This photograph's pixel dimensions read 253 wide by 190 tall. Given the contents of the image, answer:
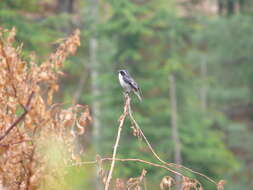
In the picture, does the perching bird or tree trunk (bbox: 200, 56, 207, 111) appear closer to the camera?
the perching bird

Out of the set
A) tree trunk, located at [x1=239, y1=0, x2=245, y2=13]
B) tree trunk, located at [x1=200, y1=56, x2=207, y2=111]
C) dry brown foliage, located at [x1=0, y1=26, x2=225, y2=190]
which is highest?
tree trunk, located at [x1=239, y1=0, x2=245, y2=13]

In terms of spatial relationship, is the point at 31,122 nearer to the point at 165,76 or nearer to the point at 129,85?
the point at 129,85

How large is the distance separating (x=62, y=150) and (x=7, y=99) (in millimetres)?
721

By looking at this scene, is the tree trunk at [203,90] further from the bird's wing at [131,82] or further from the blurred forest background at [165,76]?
the bird's wing at [131,82]

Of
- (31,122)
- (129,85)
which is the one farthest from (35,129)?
(129,85)

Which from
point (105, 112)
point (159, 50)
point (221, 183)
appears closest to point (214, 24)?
Result: point (159, 50)

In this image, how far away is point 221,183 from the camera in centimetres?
604

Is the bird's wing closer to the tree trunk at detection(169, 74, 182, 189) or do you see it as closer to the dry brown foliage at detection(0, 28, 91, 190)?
the dry brown foliage at detection(0, 28, 91, 190)

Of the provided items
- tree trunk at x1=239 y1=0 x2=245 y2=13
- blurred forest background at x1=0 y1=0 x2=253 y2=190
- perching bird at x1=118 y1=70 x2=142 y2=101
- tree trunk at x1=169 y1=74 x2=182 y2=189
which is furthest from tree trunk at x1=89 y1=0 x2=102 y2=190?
perching bird at x1=118 y1=70 x2=142 y2=101

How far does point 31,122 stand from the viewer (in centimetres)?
535

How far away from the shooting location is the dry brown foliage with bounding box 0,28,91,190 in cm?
542

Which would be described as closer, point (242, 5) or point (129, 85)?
point (129, 85)

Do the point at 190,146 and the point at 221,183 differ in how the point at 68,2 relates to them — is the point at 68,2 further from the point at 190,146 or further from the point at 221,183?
the point at 221,183

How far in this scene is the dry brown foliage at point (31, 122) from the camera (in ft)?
17.8
